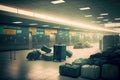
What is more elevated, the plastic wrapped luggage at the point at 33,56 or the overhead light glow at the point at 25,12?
the overhead light glow at the point at 25,12

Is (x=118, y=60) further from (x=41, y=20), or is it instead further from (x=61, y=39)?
(x=61, y=39)

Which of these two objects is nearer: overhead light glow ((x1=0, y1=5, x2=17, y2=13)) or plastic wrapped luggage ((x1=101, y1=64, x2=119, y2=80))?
plastic wrapped luggage ((x1=101, y1=64, x2=119, y2=80))

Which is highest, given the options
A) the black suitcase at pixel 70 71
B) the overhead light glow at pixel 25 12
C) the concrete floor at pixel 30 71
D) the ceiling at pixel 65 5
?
the ceiling at pixel 65 5

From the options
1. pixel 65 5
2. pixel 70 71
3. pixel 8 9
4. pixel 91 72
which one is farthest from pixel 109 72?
pixel 8 9

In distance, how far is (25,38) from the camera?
1786cm

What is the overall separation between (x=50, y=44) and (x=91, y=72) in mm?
17055

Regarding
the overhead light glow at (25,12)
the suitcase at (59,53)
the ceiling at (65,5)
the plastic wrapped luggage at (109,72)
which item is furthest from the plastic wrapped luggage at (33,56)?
the plastic wrapped luggage at (109,72)

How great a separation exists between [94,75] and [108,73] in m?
0.48

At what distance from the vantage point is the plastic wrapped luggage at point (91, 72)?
5.32 metres

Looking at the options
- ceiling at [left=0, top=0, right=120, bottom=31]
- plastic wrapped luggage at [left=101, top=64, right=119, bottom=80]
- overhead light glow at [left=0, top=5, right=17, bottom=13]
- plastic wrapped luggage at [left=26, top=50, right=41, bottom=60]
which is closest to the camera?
plastic wrapped luggage at [left=101, top=64, right=119, bottom=80]

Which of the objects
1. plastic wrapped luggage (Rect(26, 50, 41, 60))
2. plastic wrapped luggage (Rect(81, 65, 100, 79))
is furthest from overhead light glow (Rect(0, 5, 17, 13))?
plastic wrapped luggage (Rect(81, 65, 100, 79))

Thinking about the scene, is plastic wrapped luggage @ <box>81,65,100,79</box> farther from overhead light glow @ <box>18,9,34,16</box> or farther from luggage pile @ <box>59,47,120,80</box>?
overhead light glow @ <box>18,9,34,16</box>

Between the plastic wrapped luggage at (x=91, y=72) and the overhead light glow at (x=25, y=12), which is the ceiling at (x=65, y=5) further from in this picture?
the plastic wrapped luggage at (x=91, y=72)

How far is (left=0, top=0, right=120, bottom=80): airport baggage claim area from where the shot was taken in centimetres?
555
